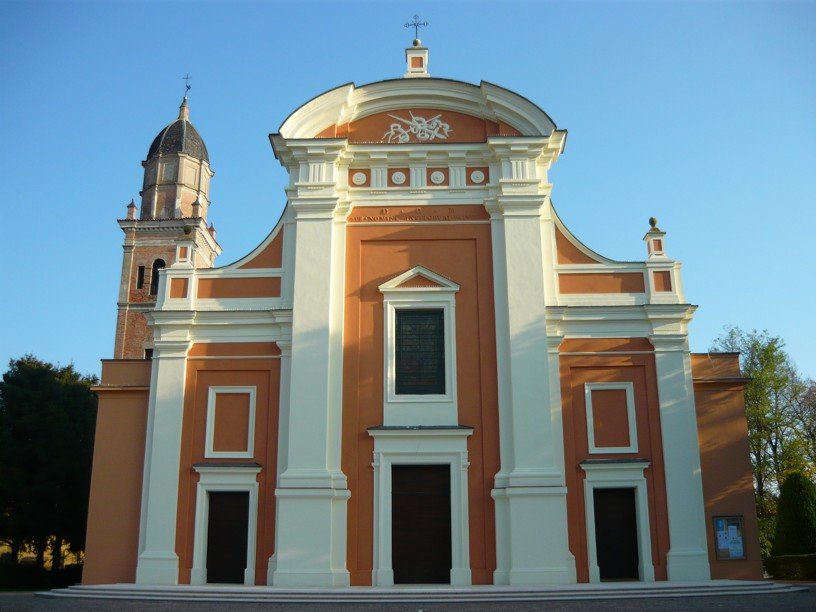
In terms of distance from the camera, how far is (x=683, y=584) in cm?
1449

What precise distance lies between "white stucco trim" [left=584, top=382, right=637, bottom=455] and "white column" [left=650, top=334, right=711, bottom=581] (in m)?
0.59

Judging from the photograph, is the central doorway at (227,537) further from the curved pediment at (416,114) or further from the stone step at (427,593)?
the curved pediment at (416,114)

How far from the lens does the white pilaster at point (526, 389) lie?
50.1 feet

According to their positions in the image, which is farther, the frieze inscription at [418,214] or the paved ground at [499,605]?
the frieze inscription at [418,214]

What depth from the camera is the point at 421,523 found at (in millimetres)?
15961

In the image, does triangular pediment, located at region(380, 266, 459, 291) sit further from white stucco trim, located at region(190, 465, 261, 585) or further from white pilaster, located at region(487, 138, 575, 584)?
white stucco trim, located at region(190, 465, 261, 585)

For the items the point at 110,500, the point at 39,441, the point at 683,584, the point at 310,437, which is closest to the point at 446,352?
the point at 310,437

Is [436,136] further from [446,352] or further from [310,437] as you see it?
[310,437]

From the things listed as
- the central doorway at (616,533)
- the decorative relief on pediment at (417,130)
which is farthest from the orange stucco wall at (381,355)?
the central doorway at (616,533)

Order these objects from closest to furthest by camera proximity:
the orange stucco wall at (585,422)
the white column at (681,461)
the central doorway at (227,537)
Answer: the white column at (681,461)
the orange stucco wall at (585,422)
the central doorway at (227,537)

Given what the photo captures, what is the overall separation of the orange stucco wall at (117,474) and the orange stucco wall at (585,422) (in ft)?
30.3

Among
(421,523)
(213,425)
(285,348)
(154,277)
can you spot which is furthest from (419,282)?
(154,277)

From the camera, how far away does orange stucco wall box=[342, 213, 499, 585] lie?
1577cm

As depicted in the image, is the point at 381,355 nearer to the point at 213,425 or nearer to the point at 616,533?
the point at 213,425
